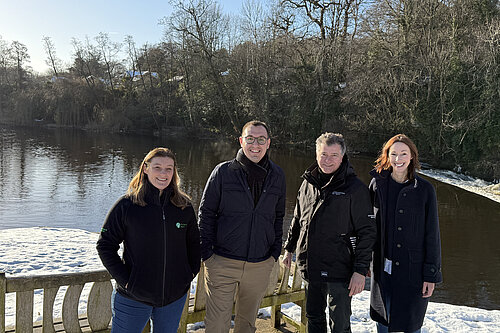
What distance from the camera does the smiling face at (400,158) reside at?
8.29 ft

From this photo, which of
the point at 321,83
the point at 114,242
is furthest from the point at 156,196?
the point at 321,83

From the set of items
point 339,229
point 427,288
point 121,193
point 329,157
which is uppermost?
point 329,157

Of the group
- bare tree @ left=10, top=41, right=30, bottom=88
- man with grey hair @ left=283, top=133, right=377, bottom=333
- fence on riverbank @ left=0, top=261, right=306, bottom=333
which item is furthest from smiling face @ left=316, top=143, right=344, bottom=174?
bare tree @ left=10, top=41, right=30, bottom=88

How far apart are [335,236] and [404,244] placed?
0.46m

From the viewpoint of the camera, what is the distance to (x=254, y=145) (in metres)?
2.53

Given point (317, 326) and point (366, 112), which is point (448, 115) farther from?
point (317, 326)

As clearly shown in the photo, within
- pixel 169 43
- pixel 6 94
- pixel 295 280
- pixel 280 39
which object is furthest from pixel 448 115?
pixel 6 94

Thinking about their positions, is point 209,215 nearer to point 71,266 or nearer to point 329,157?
point 329,157

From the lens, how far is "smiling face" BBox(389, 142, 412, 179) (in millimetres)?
2527

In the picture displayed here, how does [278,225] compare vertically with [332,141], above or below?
below

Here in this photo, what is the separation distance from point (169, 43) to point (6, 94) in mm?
24408

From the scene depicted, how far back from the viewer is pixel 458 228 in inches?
386

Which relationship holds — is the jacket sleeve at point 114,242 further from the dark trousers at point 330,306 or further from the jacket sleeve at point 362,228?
the jacket sleeve at point 362,228

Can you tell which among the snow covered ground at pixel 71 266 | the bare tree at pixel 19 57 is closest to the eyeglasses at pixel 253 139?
the snow covered ground at pixel 71 266
